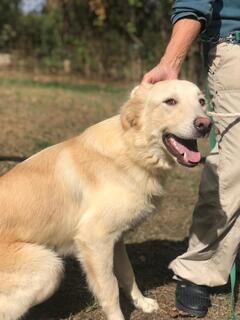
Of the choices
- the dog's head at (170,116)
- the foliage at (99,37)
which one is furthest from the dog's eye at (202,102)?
the foliage at (99,37)

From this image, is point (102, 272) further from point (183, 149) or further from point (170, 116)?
point (170, 116)

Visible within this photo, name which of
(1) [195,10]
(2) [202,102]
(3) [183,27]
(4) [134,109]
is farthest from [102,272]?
(1) [195,10]

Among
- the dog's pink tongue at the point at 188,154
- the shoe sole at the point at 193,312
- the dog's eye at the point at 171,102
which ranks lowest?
the shoe sole at the point at 193,312

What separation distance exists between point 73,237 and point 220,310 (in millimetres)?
1225

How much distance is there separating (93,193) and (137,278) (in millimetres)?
1226

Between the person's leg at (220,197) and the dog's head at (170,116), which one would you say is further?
Answer: the person's leg at (220,197)

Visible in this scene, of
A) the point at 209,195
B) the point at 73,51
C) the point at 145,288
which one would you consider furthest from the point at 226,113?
the point at 73,51

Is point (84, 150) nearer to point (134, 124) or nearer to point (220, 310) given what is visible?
point (134, 124)

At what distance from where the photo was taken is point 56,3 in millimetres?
18672

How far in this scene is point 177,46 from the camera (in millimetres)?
3260

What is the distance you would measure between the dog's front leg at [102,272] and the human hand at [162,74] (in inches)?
40.5

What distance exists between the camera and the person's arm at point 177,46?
3.24m

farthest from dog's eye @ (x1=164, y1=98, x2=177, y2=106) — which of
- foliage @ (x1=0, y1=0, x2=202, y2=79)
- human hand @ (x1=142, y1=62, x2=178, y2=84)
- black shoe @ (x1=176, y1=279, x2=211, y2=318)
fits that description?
foliage @ (x1=0, y1=0, x2=202, y2=79)

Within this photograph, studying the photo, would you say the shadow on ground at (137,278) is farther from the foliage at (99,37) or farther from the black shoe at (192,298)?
the foliage at (99,37)
